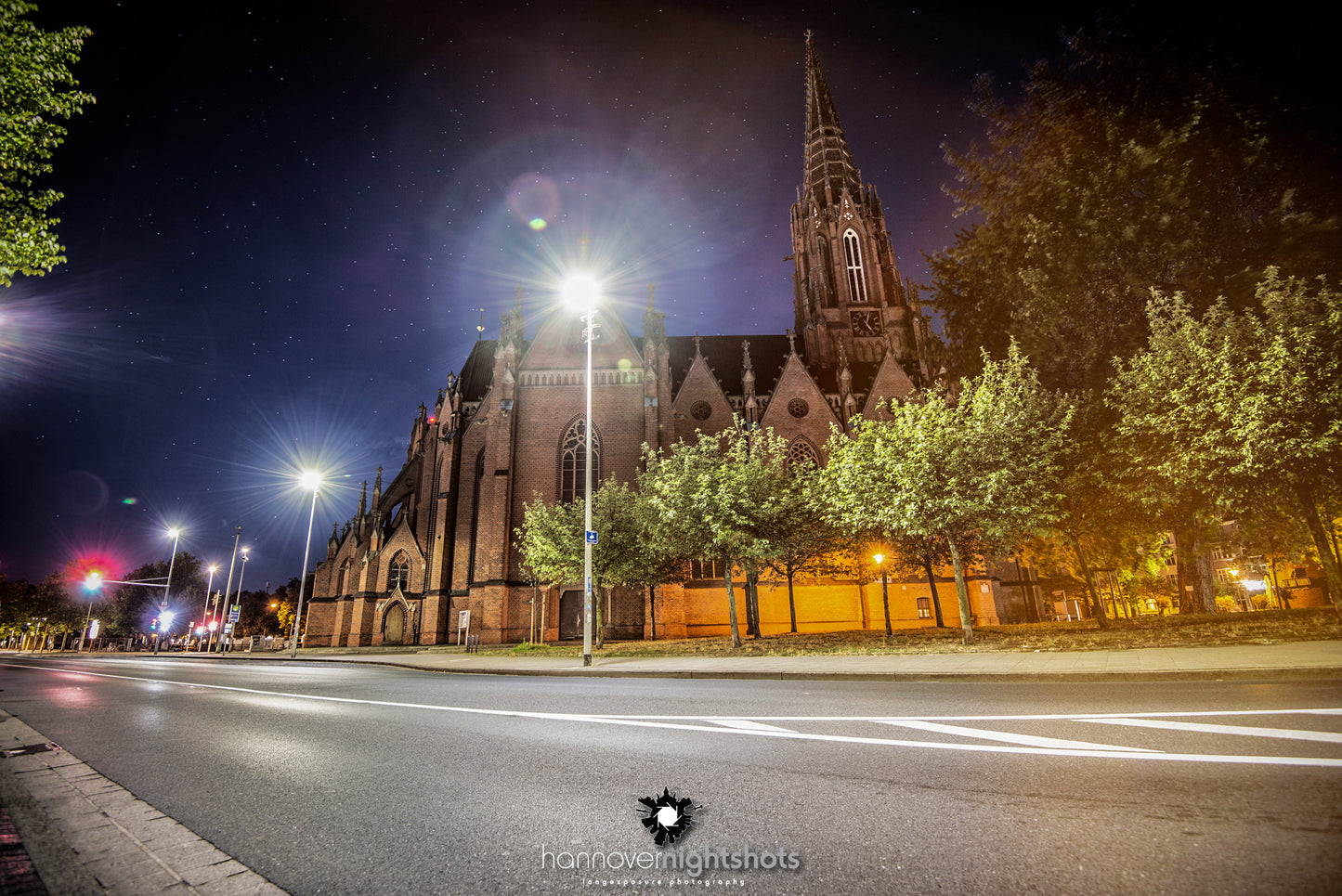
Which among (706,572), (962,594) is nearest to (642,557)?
(706,572)

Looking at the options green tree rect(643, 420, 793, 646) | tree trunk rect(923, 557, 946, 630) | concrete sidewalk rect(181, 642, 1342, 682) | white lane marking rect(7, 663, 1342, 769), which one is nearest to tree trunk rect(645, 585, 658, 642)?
green tree rect(643, 420, 793, 646)

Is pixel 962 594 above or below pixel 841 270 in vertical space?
below

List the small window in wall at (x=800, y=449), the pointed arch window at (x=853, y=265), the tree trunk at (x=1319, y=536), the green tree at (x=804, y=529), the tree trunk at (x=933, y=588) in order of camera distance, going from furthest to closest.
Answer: the pointed arch window at (x=853, y=265) < the small window in wall at (x=800, y=449) < the tree trunk at (x=933, y=588) < the green tree at (x=804, y=529) < the tree trunk at (x=1319, y=536)

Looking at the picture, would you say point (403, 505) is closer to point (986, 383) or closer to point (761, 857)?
point (986, 383)

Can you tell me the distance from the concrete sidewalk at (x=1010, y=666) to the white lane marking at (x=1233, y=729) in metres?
4.73

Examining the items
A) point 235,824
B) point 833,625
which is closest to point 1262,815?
point 235,824

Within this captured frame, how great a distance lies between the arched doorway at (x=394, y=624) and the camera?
37.5 meters

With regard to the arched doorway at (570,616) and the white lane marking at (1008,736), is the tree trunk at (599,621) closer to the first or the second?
the arched doorway at (570,616)

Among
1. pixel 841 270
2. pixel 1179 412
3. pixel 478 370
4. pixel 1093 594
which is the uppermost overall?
pixel 841 270

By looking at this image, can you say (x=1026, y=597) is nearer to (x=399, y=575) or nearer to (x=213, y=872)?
(x=399, y=575)

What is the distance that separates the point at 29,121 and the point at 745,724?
1550cm

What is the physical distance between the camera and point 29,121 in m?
10.4

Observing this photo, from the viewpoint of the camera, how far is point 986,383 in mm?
18625

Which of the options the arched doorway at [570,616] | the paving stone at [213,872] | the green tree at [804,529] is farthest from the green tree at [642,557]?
the paving stone at [213,872]
